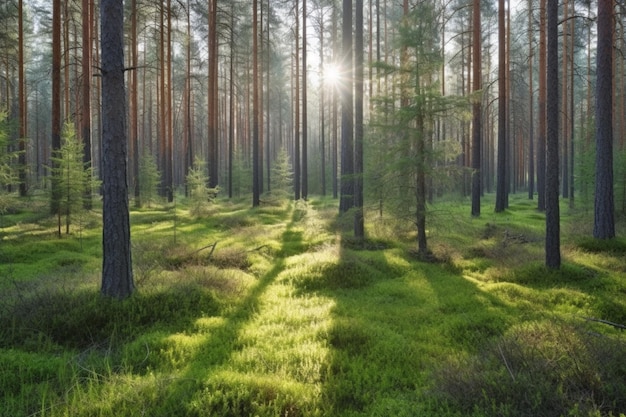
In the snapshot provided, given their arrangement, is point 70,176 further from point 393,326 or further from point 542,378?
point 542,378

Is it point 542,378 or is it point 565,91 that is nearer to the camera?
point 542,378

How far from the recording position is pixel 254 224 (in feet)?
50.6

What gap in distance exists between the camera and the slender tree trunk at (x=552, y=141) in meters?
7.94

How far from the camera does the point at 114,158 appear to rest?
585 cm

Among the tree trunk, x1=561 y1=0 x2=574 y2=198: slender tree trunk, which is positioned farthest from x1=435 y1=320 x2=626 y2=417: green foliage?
x1=561 y1=0 x2=574 y2=198: slender tree trunk

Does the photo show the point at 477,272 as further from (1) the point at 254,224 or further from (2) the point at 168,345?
(1) the point at 254,224

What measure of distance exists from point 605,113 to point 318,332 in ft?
33.4

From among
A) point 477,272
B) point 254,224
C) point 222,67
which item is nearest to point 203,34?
point 254,224

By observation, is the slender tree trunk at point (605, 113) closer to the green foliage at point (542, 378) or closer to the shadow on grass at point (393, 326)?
the shadow on grass at point (393, 326)

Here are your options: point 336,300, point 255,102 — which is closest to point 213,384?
point 336,300

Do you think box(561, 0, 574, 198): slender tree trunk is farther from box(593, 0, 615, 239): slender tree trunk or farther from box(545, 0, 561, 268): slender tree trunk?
box(545, 0, 561, 268): slender tree trunk

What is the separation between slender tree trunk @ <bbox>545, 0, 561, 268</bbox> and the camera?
7.94 metres

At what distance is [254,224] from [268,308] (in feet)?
30.3

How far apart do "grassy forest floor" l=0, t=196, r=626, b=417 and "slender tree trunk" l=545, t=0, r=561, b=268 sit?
63cm
